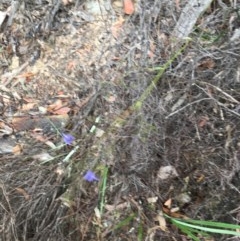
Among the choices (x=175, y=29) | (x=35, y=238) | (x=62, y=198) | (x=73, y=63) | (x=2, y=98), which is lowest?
(x=35, y=238)

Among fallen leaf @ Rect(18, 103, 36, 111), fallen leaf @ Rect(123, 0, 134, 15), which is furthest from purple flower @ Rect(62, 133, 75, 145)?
fallen leaf @ Rect(123, 0, 134, 15)

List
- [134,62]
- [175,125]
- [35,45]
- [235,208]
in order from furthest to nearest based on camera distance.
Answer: [35,45]
[134,62]
[175,125]
[235,208]

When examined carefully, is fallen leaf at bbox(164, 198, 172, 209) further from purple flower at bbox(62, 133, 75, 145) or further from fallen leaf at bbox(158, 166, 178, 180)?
purple flower at bbox(62, 133, 75, 145)

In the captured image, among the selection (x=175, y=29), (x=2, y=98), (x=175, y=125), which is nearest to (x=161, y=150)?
(x=175, y=125)

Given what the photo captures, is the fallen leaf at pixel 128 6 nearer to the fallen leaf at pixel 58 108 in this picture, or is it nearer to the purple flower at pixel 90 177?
the fallen leaf at pixel 58 108

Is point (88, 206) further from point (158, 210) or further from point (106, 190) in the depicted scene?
point (158, 210)

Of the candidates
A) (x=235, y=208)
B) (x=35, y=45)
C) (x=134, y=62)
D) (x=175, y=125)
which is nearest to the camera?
(x=235, y=208)
